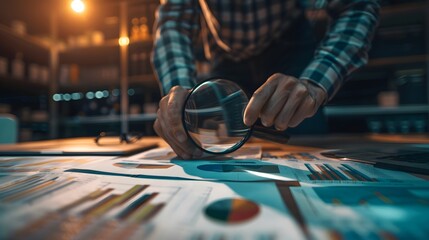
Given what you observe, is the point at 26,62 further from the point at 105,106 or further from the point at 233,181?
the point at 233,181

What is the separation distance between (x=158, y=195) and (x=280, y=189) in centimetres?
12

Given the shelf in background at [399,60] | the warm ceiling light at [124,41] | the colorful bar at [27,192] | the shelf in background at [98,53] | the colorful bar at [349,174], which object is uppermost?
the warm ceiling light at [124,41]

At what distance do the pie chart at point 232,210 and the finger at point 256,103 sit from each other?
8.1 inches

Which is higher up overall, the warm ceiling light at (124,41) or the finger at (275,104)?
the warm ceiling light at (124,41)

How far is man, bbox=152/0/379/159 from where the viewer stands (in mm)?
446

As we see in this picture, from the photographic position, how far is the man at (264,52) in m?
0.45

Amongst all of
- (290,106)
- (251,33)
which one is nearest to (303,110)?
(290,106)

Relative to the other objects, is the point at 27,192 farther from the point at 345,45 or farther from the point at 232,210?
the point at 345,45

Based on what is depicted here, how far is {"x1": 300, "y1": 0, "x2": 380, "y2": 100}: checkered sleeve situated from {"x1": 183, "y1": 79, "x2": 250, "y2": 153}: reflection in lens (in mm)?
234

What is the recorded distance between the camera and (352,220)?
169 millimetres

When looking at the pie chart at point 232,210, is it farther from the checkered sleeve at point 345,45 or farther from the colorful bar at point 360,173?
the checkered sleeve at point 345,45

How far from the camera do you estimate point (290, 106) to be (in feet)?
1.45

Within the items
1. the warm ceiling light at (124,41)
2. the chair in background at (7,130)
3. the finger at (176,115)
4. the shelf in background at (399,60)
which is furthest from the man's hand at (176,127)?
the warm ceiling light at (124,41)

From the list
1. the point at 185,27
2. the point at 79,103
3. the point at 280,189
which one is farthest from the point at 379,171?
the point at 79,103
